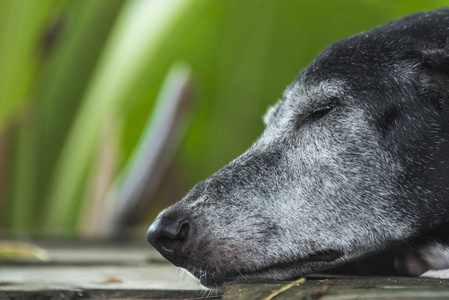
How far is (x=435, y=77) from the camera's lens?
228 centimetres

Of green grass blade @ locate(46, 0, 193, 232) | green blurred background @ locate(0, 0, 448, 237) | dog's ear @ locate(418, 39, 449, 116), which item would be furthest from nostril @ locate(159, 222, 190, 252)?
green grass blade @ locate(46, 0, 193, 232)

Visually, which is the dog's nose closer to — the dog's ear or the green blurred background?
the dog's ear

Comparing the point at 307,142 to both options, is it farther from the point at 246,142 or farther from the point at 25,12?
the point at 246,142

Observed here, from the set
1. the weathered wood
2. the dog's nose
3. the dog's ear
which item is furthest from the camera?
the dog's ear

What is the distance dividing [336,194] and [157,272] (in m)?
0.95

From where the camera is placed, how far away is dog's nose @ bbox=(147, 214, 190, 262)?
2.09 meters

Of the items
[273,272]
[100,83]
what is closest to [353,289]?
[273,272]

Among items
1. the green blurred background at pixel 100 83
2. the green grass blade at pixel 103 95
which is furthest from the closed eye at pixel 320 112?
the green grass blade at pixel 103 95

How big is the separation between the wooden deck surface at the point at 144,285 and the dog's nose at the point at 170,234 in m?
0.15

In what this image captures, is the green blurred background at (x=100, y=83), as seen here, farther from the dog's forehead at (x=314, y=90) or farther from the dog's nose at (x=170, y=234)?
the dog's nose at (x=170, y=234)

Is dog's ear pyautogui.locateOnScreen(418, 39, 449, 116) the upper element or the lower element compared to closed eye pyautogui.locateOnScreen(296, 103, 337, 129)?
upper

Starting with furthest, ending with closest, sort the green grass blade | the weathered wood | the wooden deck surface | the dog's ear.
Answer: the green grass blade → the dog's ear → the wooden deck surface → the weathered wood

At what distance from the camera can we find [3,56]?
5562 millimetres

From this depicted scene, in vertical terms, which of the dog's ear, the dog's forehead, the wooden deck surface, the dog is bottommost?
the wooden deck surface
